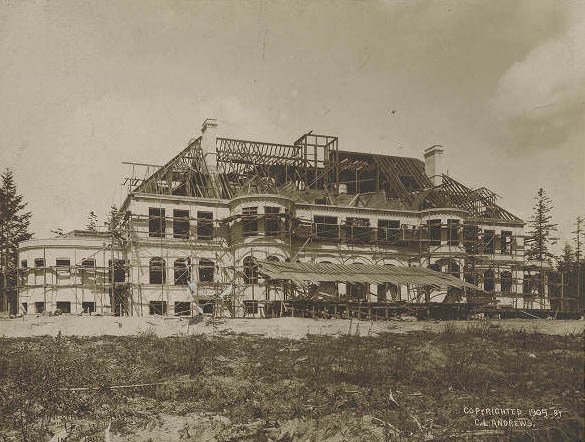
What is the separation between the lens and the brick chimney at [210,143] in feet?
144

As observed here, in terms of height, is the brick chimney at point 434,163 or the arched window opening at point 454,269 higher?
the brick chimney at point 434,163

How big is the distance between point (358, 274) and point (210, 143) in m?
16.9

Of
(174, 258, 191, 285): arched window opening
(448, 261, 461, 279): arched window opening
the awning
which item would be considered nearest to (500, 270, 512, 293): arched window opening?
(448, 261, 461, 279): arched window opening

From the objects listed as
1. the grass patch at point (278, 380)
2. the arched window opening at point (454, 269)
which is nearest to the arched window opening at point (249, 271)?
the grass patch at point (278, 380)

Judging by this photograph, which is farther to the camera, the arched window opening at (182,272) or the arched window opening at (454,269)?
the arched window opening at (454,269)

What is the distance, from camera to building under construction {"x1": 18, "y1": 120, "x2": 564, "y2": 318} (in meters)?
37.5

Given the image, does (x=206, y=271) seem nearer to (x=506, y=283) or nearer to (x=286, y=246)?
(x=286, y=246)

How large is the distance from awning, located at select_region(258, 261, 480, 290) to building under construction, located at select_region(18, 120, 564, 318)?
0.17m

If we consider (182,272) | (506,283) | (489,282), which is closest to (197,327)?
(182,272)

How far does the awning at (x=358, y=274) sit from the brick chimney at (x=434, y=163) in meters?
12.3

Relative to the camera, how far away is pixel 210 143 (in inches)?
1740

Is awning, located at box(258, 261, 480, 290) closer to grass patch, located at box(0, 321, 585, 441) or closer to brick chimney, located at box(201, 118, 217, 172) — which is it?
grass patch, located at box(0, 321, 585, 441)

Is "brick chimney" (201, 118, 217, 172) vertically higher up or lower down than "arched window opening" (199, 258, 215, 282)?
higher up

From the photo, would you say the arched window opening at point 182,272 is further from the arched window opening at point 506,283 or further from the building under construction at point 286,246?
the arched window opening at point 506,283
